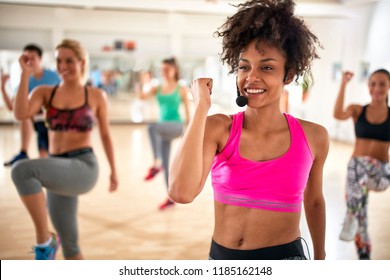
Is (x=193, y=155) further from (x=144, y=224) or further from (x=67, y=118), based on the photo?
(x=144, y=224)

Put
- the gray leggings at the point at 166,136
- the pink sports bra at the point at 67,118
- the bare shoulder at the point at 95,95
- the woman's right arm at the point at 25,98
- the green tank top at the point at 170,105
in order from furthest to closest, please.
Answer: the green tank top at the point at 170,105 < the gray leggings at the point at 166,136 < the bare shoulder at the point at 95,95 < the pink sports bra at the point at 67,118 < the woman's right arm at the point at 25,98

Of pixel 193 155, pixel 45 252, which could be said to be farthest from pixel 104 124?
pixel 193 155

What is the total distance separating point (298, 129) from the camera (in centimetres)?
117

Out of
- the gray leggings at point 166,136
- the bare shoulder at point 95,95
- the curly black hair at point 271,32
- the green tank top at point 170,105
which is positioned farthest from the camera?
the green tank top at point 170,105

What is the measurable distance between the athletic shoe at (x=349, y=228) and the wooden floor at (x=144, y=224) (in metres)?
0.05

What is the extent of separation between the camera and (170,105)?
400cm

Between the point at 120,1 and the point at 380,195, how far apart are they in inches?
174

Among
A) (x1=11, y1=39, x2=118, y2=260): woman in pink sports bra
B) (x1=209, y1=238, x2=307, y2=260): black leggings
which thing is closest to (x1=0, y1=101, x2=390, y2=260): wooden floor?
(x1=209, y1=238, x2=307, y2=260): black leggings

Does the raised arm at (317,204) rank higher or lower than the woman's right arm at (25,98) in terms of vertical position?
lower

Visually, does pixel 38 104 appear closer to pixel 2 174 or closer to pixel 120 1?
pixel 2 174

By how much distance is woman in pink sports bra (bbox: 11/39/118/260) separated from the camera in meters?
1.94

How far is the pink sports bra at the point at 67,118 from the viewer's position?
2.14m

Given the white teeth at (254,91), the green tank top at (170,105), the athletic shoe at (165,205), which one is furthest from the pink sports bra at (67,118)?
the green tank top at (170,105)

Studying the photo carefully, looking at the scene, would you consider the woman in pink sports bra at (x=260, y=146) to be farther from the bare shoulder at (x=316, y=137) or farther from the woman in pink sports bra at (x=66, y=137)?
the woman in pink sports bra at (x=66, y=137)
